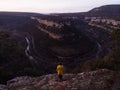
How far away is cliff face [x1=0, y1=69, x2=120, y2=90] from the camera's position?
18.9m

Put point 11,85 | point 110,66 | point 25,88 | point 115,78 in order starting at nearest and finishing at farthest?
1. point 115,78
2. point 25,88
3. point 11,85
4. point 110,66

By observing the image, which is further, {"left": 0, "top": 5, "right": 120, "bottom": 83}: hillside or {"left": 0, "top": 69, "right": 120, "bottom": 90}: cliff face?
{"left": 0, "top": 5, "right": 120, "bottom": 83}: hillside

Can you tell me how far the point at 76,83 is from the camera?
1975 cm

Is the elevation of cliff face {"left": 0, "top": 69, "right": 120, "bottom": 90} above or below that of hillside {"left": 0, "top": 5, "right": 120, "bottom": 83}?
above

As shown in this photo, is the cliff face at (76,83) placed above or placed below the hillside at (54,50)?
above

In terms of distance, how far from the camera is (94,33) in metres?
94.8

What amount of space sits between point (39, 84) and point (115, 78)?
18.0ft

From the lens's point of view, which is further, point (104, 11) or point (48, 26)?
point (104, 11)

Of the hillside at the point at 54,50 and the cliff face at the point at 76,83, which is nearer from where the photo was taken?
the cliff face at the point at 76,83

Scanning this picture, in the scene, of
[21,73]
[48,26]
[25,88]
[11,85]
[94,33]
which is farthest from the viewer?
[94,33]

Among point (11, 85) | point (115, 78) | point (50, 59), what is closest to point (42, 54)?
point (50, 59)

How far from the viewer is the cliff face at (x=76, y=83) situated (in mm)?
18891

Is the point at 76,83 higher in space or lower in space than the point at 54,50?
higher

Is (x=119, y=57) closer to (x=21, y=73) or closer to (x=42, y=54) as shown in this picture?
(x=21, y=73)
